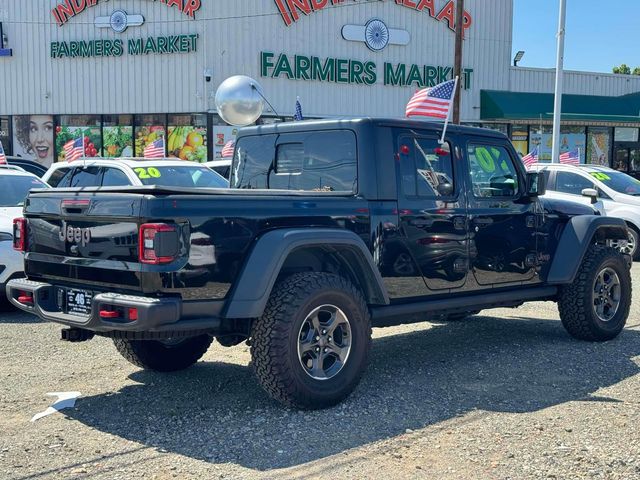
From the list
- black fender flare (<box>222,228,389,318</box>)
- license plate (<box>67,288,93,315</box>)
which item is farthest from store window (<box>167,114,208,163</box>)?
black fender flare (<box>222,228,389,318</box>)

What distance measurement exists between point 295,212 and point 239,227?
47 centimetres

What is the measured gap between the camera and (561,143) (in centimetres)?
3028

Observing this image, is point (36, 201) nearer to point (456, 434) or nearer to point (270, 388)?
point (270, 388)

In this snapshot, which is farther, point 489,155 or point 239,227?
point 489,155

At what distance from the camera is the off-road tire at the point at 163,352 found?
6.02 m

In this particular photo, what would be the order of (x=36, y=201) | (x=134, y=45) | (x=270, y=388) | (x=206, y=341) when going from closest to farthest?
(x=270, y=388) → (x=36, y=201) → (x=206, y=341) → (x=134, y=45)

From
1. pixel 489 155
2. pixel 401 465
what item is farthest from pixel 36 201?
pixel 489 155

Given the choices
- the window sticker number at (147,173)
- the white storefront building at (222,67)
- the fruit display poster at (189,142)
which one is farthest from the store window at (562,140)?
the window sticker number at (147,173)

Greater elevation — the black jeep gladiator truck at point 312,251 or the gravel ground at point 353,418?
the black jeep gladiator truck at point 312,251

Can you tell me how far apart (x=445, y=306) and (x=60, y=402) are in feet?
9.39

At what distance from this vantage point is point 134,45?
24.8 metres

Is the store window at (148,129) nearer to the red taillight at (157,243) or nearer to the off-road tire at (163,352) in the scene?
the off-road tire at (163,352)

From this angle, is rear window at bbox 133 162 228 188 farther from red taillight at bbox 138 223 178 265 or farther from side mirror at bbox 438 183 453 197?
red taillight at bbox 138 223 178 265

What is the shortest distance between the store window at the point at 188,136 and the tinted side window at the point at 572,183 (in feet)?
43.0
